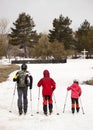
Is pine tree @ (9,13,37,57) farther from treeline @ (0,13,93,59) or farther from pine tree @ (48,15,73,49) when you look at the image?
pine tree @ (48,15,73,49)

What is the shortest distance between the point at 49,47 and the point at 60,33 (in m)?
8.73

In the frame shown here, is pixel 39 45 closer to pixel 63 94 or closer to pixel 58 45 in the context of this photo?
pixel 58 45

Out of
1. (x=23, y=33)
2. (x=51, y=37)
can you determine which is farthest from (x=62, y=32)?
(x=23, y=33)

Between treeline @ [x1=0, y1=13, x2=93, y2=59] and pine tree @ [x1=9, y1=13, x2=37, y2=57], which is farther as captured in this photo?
pine tree @ [x1=9, y1=13, x2=37, y2=57]

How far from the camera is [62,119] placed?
10.1 meters

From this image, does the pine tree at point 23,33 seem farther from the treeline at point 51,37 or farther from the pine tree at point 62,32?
the pine tree at point 62,32

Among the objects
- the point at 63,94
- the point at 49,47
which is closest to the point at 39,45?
the point at 49,47

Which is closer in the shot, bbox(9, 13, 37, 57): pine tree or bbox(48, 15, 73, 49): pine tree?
bbox(48, 15, 73, 49): pine tree

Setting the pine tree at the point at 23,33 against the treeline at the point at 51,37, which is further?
the pine tree at the point at 23,33

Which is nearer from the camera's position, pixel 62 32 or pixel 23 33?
pixel 62 32

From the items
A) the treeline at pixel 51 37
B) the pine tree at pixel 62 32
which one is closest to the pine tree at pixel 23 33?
the treeline at pixel 51 37

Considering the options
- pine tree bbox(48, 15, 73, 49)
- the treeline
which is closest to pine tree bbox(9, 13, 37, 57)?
the treeline

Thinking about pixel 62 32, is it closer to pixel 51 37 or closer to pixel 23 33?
pixel 51 37

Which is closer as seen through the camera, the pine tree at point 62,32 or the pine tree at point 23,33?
the pine tree at point 62,32
